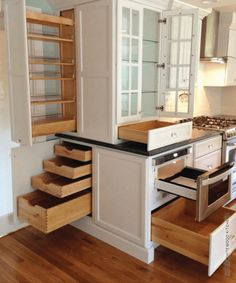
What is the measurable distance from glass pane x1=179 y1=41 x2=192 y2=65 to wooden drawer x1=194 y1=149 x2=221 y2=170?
0.93 meters

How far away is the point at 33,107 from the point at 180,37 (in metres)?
1.44

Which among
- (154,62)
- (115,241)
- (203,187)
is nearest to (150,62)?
(154,62)

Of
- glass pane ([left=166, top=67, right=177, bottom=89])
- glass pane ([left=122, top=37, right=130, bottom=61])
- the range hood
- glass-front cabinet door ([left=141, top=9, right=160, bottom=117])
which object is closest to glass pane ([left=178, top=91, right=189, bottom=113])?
glass pane ([left=166, top=67, right=177, bottom=89])

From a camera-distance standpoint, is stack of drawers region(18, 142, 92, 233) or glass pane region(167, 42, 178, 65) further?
glass pane region(167, 42, 178, 65)

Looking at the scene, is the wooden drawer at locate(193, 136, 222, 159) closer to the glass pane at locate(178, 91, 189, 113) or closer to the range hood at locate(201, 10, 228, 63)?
the glass pane at locate(178, 91, 189, 113)

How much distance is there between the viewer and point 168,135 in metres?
2.53

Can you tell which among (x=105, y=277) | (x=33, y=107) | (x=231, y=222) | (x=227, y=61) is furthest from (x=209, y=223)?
(x=227, y=61)

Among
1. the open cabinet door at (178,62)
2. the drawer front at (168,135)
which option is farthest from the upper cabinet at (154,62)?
the drawer front at (168,135)

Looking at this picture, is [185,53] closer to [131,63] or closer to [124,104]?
[131,63]

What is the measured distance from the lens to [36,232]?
2934 millimetres

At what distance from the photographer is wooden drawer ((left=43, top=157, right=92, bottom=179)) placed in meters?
2.63

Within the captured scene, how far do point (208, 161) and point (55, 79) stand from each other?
5.70 feet

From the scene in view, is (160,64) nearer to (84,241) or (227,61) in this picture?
(227,61)

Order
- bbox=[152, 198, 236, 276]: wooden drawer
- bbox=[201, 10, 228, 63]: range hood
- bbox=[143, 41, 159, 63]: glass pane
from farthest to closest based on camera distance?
bbox=[201, 10, 228, 63]: range hood < bbox=[143, 41, 159, 63]: glass pane < bbox=[152, 198, 236, 276]: wooden drawer
